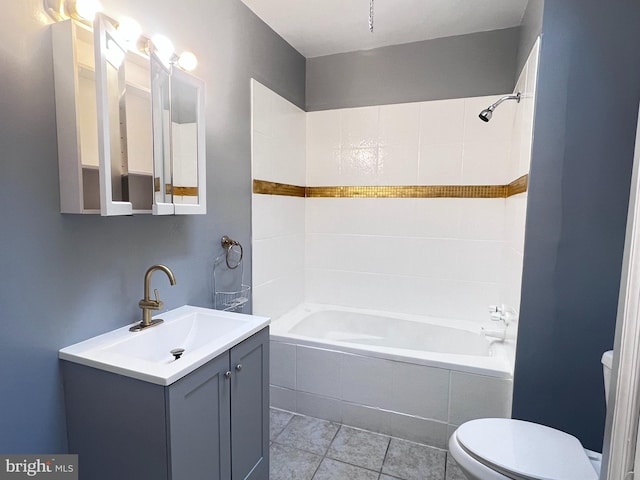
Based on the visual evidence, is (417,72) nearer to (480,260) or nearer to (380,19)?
(380,19)

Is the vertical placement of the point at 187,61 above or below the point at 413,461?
above

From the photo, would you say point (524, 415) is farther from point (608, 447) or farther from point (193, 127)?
point (193, 127)

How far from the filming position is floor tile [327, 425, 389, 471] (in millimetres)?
1842

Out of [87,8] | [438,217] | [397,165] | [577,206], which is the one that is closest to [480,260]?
[438,217]

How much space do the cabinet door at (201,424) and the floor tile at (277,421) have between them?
2.35 ft

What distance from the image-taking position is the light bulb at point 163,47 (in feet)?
4.82

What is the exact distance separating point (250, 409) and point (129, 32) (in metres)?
1.58

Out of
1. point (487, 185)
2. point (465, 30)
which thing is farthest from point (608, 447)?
point (465, 30)

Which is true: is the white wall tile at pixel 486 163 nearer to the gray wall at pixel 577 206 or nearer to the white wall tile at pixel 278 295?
the gray wall at pixel 577 206

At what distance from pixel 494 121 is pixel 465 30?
0.67 m

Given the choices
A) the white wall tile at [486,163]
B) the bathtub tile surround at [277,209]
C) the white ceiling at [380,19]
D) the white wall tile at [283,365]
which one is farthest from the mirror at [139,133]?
the white wall tile at [486,163]

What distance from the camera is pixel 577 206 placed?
1579mm

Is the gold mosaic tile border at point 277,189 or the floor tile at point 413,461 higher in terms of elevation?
the gold mosaic tile border at point 277,189

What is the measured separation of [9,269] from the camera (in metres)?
1.07
